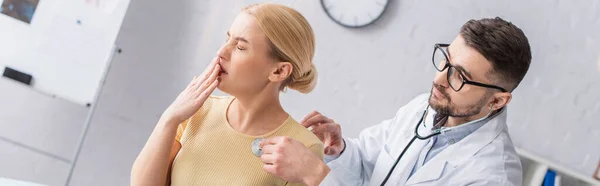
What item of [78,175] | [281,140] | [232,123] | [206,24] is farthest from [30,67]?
[281,140]

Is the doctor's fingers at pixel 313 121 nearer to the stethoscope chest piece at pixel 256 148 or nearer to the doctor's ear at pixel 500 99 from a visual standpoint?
the stethoscope chest piece at pixel 256 148

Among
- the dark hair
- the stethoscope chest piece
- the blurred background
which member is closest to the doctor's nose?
→ the dark hair

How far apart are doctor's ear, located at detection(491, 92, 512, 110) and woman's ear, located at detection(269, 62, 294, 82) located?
1.93ft

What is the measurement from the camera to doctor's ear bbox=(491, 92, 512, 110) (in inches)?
62.9

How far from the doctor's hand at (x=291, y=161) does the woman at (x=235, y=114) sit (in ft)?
0.15

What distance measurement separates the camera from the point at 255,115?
4.67ft

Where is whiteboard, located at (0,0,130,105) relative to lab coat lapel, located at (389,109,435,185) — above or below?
below

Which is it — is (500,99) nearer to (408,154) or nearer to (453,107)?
(453,107)

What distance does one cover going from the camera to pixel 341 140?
175 cm

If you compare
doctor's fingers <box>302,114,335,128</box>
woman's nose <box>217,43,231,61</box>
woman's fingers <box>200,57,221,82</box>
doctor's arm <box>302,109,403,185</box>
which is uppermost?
woman's nose <box>217,43,231,61</box>

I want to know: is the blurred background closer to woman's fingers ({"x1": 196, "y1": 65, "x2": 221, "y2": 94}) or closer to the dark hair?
the dark hair

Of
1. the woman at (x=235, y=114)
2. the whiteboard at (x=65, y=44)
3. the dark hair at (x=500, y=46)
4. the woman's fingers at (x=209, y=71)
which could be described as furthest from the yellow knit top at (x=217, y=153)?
the whiteboard at (x=65, y=44)

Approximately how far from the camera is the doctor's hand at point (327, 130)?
1.62 metres

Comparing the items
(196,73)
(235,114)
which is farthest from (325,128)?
(196,73)
